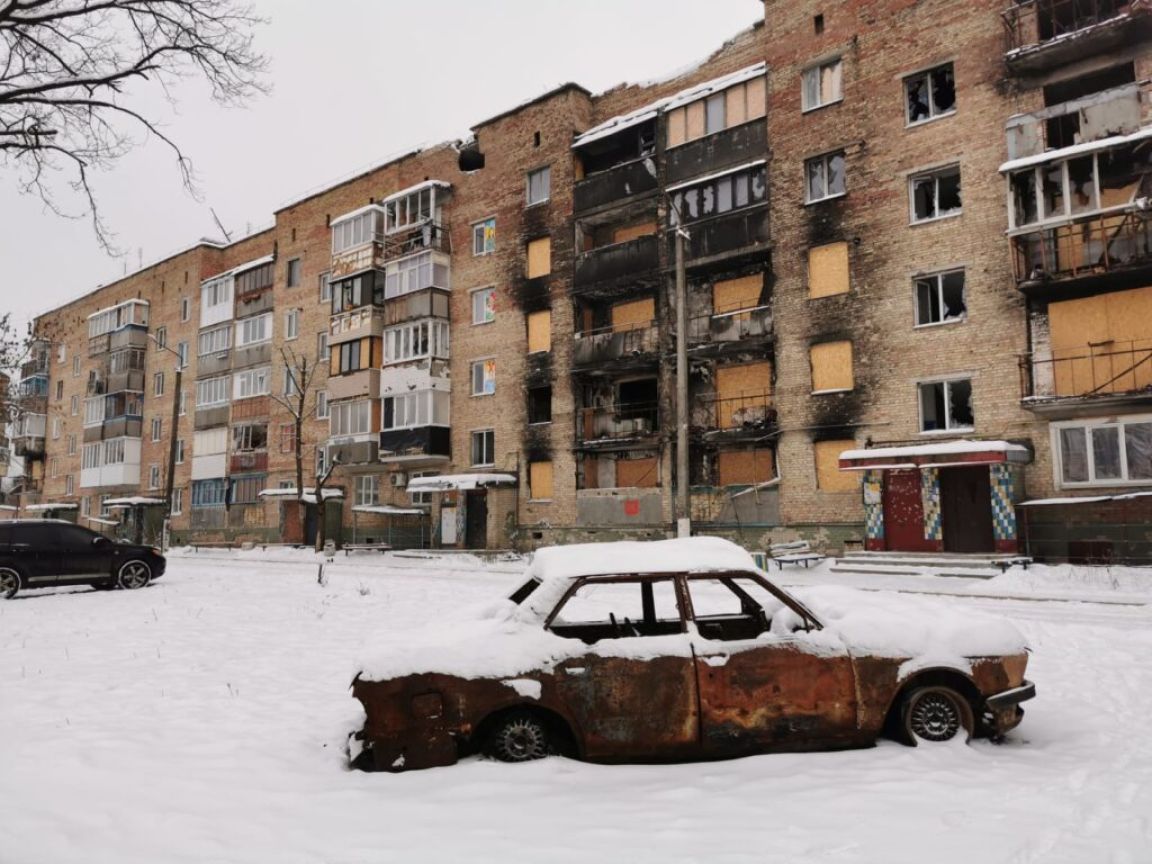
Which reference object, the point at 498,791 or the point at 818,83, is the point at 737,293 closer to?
the point at 818,83

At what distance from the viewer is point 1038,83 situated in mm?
21531

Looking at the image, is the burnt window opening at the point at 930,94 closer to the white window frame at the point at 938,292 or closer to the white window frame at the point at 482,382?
the white window frame at the point at 938,292

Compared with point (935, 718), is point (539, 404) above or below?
above

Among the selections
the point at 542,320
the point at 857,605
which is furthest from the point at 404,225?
the point at 857,605

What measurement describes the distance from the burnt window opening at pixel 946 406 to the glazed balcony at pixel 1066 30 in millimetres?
8483

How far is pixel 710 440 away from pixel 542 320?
9781mm

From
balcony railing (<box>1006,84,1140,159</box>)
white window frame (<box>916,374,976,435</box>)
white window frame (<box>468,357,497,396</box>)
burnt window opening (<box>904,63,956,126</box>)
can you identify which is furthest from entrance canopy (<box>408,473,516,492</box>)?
balcony railing (<box>1006,84,1140,159</box>)

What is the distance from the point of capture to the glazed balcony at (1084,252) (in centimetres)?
1897

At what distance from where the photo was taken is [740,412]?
27.3 metres

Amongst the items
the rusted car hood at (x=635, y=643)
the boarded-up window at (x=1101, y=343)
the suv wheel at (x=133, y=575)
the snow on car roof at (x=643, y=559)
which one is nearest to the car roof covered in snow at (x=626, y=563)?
the snow on car roof at (x=643, y=559)

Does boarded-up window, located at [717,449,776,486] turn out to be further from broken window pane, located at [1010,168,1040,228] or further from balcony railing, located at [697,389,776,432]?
broken window pane, located at [1010,168,1040,228]

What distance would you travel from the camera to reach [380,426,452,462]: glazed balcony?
3500 centimetres

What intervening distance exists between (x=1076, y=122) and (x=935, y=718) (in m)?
21.2

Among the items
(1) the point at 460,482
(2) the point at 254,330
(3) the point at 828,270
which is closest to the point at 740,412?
(3) the point at 828,270
